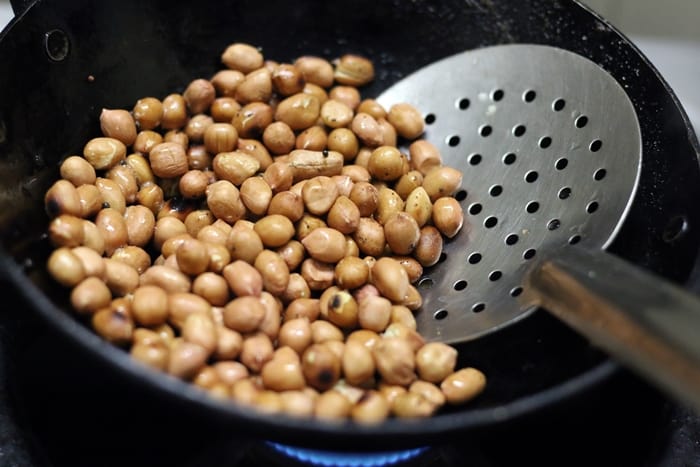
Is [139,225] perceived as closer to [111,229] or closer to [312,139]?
[111,229]

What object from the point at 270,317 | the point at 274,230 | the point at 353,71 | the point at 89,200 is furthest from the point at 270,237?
the point at 353,71

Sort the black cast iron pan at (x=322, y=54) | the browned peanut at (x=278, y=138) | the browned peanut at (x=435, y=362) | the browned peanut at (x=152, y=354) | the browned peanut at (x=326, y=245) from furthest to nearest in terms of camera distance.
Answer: the browned peanut at (x=278, y=138)
the browned peanut at (x=326, y=245)
the browned peanut at (x=435, y=362)
the browned peanut at (x=152, y=354)
the black cast iron pan at (x=322, y=54)

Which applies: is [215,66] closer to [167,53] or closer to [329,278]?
[167,53]

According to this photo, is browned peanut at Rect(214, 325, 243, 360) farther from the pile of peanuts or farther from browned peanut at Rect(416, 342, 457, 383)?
browned peanut at Rect(416, 342, 457, 383)

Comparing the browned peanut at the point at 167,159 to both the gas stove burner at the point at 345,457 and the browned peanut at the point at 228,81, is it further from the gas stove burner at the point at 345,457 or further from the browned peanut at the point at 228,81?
the gas stove burner at the point at 345,457

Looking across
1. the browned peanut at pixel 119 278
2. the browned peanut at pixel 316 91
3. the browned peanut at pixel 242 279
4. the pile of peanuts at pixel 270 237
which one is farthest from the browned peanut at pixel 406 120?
the browned peanut at pixel 119 278

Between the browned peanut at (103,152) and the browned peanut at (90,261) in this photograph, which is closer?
the browned peanut at (90,261)
